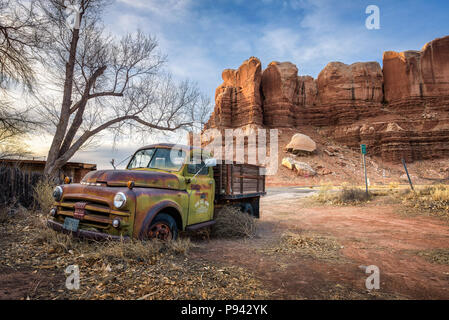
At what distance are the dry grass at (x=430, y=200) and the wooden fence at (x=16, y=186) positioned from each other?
14.4 m

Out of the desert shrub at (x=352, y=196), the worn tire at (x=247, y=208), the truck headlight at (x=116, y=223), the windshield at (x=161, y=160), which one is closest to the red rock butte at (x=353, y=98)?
the desert shrub at (x=352, y=196)

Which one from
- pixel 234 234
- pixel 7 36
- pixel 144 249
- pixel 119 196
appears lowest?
pixel 234 234

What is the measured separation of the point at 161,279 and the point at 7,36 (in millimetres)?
10964

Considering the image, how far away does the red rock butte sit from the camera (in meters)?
40.3

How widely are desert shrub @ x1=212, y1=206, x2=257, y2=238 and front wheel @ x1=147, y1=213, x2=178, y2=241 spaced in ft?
5.62

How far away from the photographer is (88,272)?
3078 mm

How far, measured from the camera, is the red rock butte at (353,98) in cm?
4031

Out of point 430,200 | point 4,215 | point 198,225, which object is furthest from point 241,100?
point 198,225

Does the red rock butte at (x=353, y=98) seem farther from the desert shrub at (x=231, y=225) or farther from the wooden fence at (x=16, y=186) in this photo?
the desert shrub at (x=231, y=225)

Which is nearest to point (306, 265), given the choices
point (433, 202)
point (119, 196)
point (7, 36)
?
point (119, 196)

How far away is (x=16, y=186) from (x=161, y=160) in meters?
6.44
